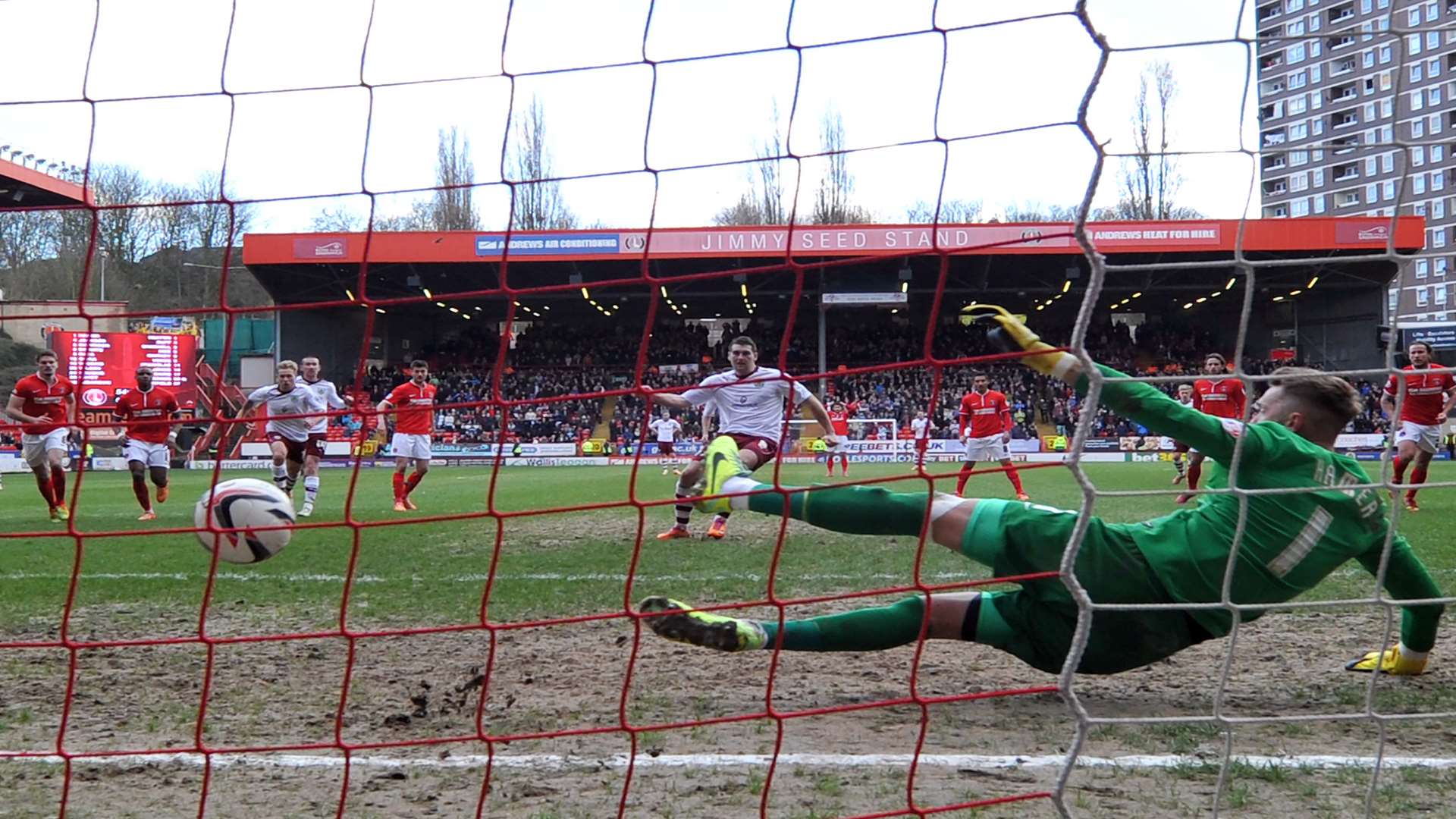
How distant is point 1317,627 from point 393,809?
3.97m

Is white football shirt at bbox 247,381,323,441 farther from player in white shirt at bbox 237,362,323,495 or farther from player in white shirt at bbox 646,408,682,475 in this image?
player in white shirt at bbox 646,408,682,475

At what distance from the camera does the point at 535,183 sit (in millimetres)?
3561

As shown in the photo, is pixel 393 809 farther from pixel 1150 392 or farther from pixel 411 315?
pixel 411 315

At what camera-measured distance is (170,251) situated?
19.1 feet

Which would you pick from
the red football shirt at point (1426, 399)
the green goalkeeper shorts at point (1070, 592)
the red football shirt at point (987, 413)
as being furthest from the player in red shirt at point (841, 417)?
the green goalkeeper shorts at point (1070, 592)

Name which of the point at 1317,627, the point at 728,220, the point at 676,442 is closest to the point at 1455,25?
the point at 1317,627

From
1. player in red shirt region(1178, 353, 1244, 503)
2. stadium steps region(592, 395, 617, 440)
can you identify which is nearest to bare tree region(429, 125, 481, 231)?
player in red shirt region(1178, 353, 1244, 503)

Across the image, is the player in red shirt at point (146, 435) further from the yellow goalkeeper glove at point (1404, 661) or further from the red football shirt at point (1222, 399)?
the red football shirt at point (1222, 399)

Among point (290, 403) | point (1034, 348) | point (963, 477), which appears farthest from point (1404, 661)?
point (290, 403)

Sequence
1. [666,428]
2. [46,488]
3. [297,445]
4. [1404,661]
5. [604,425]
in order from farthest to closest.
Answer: [604,425] → [666,428] → [297,445] → [46,488] → [1404,661]

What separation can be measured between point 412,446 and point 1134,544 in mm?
10403

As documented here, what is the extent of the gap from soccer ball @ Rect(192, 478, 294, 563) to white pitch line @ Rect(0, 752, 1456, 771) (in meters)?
0.93

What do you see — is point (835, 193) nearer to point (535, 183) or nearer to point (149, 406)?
point (535, 183)

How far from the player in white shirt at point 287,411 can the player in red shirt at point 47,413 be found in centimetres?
152
